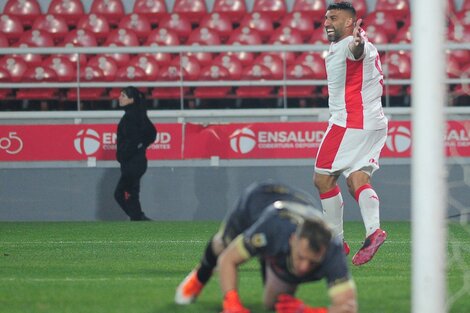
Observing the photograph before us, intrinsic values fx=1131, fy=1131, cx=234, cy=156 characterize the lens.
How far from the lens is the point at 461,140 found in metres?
14.2

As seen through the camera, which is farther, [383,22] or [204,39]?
[383,22]

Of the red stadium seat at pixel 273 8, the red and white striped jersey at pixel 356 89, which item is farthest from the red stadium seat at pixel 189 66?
the red and white striped jersey at pixel 356 89

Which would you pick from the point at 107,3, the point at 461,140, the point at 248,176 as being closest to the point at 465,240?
the point at 461,140

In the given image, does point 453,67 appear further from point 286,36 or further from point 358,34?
point 358,34

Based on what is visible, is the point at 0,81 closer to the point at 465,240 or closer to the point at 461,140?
the point at 461,140

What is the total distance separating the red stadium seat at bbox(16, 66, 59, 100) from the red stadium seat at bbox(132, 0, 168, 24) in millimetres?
2543

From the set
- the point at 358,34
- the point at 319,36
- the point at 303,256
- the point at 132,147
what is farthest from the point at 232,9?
the point at 303,256

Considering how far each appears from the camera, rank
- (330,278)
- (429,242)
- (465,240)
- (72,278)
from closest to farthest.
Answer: (429,242), (330,278), (72,278), (465,240)

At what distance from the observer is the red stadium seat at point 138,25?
1773cm

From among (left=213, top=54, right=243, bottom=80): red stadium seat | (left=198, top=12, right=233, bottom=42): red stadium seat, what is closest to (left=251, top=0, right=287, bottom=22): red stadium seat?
(left=198, top=12, right=233, bottom=42): red stadium seat

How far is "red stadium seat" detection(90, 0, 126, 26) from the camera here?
18219 mm

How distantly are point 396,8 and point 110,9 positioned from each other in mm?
4585

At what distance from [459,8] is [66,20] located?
6212 millimetres

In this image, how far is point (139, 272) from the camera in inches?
319
